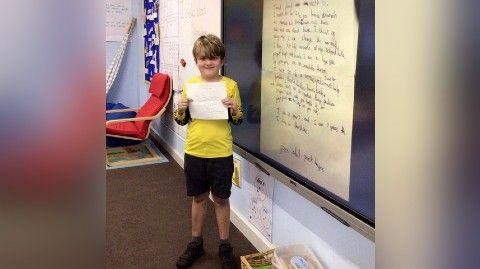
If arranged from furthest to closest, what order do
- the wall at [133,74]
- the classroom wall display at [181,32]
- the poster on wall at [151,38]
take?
the wall at [133,74], the poster on wall at [151,38], the classroom wall display at [181,32]

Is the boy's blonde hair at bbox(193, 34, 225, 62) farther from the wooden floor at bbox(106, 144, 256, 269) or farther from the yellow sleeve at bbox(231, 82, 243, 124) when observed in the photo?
the wooden floor at bbox(106, 144, 256, 269)

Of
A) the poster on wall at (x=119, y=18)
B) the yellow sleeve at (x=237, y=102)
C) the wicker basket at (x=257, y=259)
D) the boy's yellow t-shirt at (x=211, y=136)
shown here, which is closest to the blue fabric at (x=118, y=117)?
the poster on wall at (x=119, y=18)

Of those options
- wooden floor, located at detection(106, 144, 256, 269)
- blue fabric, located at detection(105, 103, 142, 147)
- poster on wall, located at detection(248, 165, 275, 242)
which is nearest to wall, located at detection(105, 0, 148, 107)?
blue fabric, located at detection(105, 103, 142, 147)

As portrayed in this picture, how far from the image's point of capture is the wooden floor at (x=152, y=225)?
6.66 ft

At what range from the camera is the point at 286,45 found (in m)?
Result: 1.57

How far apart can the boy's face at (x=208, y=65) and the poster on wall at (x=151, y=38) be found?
2586mm

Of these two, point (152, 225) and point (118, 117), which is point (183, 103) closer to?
point (152, 225)

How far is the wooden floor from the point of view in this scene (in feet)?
6.66

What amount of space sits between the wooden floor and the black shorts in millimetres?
384

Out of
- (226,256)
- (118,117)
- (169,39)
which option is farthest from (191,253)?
(118,117)

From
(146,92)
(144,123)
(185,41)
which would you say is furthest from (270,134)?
(146,92)

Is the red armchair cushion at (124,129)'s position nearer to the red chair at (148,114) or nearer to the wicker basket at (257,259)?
the red chair at (148,114)

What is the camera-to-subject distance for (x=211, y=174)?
185 centimetres
